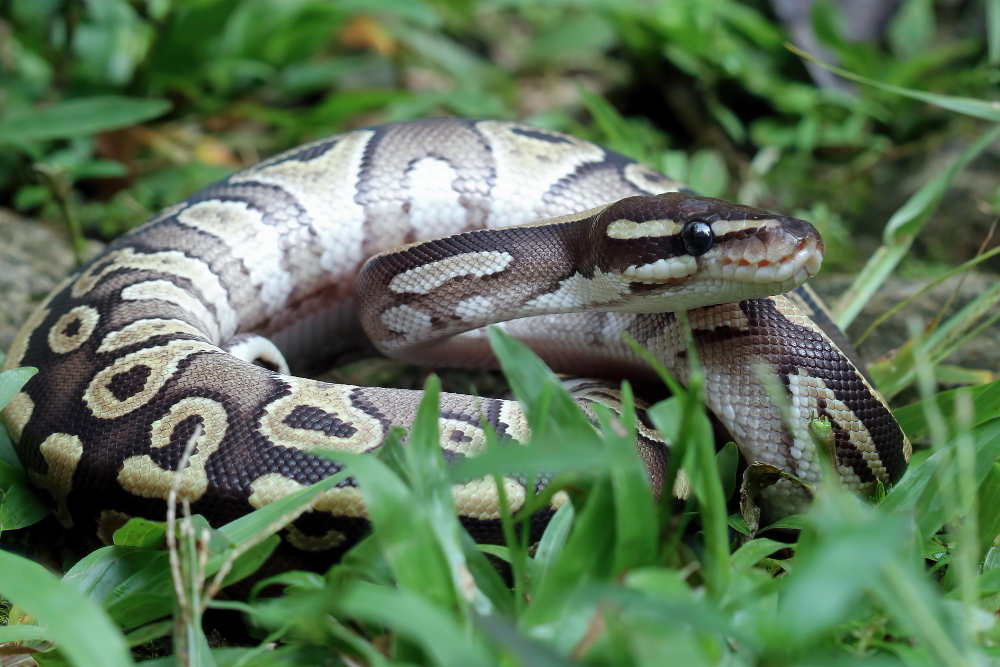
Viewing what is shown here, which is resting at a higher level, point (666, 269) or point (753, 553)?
point (666, 269)

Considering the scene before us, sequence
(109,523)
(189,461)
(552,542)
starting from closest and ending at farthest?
(552,542) < (189,461) < (109,523)

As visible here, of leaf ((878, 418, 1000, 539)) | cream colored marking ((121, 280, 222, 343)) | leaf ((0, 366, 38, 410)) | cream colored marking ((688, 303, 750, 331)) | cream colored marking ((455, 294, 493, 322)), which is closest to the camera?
leaf ((878, 418, 1000, 539))

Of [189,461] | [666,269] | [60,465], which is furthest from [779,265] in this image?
[60,465]

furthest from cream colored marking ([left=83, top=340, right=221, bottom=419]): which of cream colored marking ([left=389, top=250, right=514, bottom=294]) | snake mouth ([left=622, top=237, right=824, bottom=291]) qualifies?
snake mouth ([left=622, top=237, right=824, bottom=291])

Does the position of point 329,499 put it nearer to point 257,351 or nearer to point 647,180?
point 257,351

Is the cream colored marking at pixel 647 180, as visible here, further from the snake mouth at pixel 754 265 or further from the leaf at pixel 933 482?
the leaf at pixel 933 482

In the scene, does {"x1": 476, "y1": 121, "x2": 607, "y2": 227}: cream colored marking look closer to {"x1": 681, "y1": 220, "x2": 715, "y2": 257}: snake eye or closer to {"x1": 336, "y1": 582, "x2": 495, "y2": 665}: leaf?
{"x1": 681, "y1": 220, "x2": 715, "y2": 257}: snake eye
